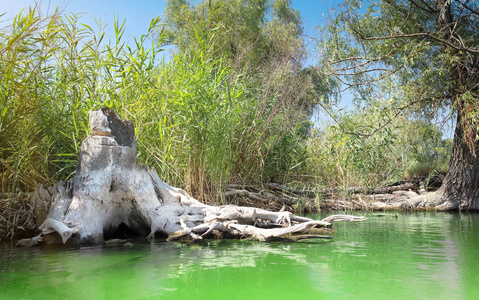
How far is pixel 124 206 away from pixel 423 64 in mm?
6158

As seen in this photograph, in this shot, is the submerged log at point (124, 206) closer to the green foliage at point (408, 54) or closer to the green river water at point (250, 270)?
the green river water at point (250, 270)

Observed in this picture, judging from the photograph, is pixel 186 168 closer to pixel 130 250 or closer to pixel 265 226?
pixel 265 226

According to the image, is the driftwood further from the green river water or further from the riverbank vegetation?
the green river water

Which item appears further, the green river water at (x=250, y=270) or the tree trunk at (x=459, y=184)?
the tree trunk at (x=459, y=184)

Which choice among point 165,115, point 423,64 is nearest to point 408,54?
point 423,64

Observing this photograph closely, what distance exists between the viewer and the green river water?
2.00 metres

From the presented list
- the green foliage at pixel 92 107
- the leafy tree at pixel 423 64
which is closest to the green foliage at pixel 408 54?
the leafy tree at pixel 423 64

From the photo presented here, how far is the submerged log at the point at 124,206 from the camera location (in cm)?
369

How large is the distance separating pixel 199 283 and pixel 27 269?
129 centimetres

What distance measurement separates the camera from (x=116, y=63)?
4.55 m

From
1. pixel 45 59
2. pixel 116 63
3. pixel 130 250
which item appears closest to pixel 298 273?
pixel 130 250

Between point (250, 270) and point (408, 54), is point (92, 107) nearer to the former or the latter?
point (250, 270)

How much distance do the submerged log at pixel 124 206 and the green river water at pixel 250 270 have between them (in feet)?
0.83

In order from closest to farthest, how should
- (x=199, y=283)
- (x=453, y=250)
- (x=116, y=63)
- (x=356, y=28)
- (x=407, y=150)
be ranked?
1. (x=199, y=283)
2. (x=453, y=250)
3. (x=116, y=63)
4. (x=356, y=28)
5. (x=407, y=150)
